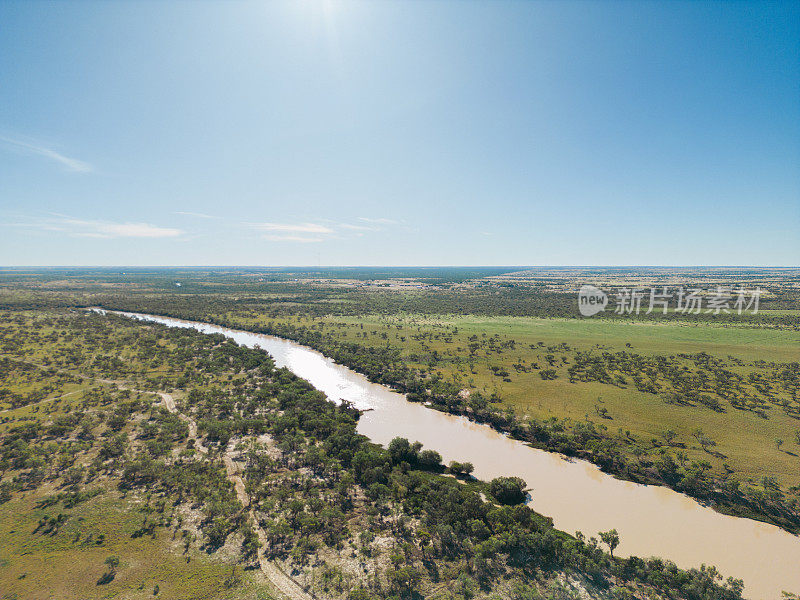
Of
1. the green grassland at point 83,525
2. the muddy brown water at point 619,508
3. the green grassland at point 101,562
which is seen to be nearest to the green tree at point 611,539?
the muddy brown water at point 619,508

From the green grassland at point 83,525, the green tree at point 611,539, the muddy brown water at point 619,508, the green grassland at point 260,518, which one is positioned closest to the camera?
the green grassland at point 83,525

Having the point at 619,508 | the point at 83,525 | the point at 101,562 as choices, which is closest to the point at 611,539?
the point at 619,508

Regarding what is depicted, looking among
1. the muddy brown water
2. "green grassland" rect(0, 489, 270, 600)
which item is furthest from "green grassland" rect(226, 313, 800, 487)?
"green grassland" rect(0, 489, 270, 600)

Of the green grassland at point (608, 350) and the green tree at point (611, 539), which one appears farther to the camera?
the green grassland at point (608, 350)

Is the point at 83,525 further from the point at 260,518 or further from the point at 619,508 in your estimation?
the point at 619,508

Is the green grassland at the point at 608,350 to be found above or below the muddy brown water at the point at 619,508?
above

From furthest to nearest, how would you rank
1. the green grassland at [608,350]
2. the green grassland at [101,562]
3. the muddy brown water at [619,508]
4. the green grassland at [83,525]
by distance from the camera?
the green grassland at [608,350]
the muddy brown water at [619,508]
the green grassland at [83,525]
the green grassland at [101,562]

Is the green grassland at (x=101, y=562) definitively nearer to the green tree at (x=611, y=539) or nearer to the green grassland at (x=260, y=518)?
the green grassland at (x=260, y=518)

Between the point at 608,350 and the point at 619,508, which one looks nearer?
the point at 619,508

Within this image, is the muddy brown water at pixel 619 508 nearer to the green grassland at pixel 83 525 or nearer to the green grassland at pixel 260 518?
the green grassland at pixel 260 518

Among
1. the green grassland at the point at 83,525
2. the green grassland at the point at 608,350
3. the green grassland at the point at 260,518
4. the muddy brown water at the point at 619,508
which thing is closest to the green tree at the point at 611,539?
the green grassland at the point at 260,518

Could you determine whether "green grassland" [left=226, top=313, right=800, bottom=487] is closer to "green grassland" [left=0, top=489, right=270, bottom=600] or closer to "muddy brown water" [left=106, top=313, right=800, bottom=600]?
"muddy brown water" [left=106, top=313, right=800, bottom=600]
